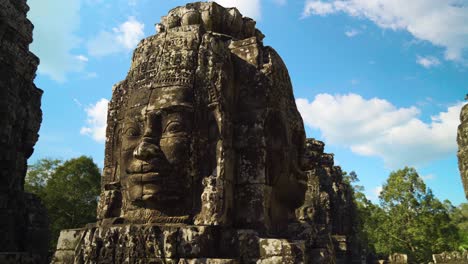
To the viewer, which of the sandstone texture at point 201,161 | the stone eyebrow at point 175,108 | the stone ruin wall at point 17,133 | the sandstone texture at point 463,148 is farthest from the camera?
the stone ruin wall at point 17,133

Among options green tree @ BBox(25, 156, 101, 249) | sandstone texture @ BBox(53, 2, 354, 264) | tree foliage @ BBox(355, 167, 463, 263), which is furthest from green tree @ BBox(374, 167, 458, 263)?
sandstone texture @ BBox(53, 2, 354, 264)

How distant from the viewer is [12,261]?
18.0 feet

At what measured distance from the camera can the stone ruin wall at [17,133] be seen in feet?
28.1

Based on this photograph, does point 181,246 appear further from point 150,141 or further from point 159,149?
point 150,141

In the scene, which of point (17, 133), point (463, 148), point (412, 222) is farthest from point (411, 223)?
point (17, 133)

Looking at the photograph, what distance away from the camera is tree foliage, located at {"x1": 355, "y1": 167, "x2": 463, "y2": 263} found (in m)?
30.0

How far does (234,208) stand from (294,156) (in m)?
1.40

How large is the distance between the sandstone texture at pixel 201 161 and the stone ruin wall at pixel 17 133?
374 cm

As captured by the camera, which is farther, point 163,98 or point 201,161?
point 163,98

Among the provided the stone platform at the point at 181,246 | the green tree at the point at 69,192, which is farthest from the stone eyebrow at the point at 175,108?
the green tree at the point at 69,192

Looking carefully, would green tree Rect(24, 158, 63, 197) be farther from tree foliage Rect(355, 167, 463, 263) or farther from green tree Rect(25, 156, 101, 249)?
tree foliage Rect(355, 167, 463, 263)

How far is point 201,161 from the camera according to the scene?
5102 mm

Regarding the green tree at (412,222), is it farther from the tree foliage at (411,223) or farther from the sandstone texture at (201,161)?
the sandstone texture at (201,161)

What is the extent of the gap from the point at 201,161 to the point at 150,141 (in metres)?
0.72
